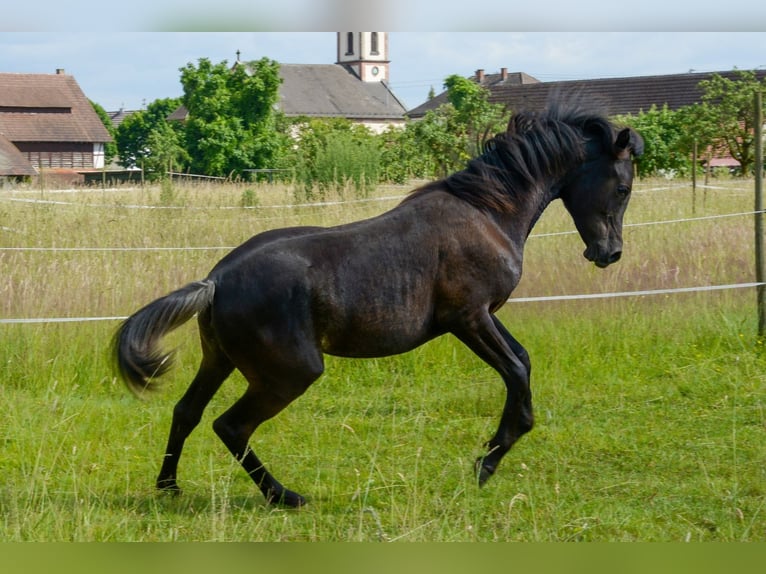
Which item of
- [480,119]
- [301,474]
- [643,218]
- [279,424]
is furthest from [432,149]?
[301,474]

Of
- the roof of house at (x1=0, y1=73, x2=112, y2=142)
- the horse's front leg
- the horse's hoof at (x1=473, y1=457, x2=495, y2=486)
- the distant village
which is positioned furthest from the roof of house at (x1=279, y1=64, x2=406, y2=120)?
the horse's hoof at (x1=473, y1=457, x2=495, y2=486)

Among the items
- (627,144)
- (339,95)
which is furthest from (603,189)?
(339,95)

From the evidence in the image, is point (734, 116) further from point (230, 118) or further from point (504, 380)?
point (230, 118)

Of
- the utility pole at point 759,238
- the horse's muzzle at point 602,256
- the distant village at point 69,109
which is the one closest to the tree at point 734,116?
the distant village at point 69,109

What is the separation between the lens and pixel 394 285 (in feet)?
15.3

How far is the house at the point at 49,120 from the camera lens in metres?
51.2

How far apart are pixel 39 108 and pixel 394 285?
51913 millimetres

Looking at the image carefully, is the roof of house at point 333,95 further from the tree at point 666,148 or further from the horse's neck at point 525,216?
the horse's neck at point 525,216

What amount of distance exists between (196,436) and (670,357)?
13.3 feet

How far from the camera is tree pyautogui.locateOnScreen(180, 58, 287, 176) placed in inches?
1741

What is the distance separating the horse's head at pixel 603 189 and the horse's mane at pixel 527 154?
0.04m

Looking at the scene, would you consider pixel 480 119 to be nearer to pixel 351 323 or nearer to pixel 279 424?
pixel 279 424

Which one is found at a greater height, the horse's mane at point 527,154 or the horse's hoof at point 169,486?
the horse's mane at point 527,154

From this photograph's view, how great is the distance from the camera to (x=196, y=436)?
590 centimetres
